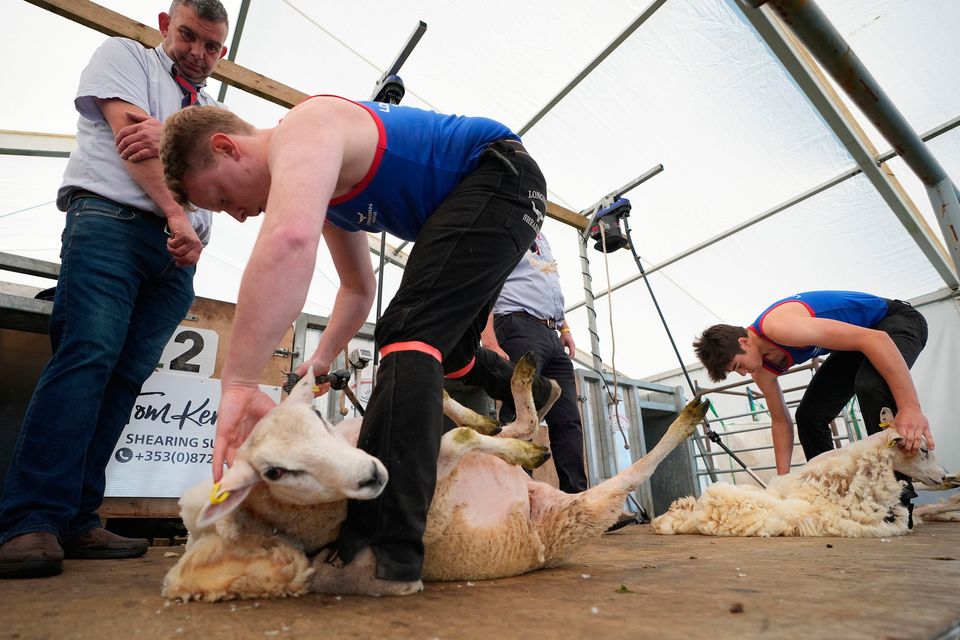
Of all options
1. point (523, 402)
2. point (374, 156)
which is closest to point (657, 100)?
point (523, 402)

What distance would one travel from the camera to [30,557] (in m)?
1.36

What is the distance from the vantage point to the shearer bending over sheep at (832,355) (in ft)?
8.16

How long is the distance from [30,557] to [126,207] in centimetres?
111

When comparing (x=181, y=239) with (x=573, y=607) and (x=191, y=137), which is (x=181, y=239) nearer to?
(x=191, y=137)

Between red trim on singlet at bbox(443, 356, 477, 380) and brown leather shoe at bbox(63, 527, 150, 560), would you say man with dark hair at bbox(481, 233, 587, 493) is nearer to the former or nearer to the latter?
red trim on singlet at bbox(443, 356, 477, 380)

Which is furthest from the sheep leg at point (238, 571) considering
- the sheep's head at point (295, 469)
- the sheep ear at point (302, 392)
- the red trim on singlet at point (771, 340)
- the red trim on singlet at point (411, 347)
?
the red trim on singlet at point (771, 340)

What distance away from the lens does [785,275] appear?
6.14m

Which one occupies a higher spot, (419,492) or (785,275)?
(785,275)

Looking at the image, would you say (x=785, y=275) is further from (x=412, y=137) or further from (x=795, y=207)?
(x=412, y=137)

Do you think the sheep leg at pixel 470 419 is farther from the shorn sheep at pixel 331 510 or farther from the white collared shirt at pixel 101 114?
the white collared shirt at pixel 101 114

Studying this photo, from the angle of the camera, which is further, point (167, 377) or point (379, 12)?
point (379, 12)

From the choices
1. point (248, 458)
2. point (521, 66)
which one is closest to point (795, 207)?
point (521, 66)

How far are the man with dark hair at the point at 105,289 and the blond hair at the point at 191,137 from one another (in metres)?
0.62

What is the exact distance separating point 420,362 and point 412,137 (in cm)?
59
